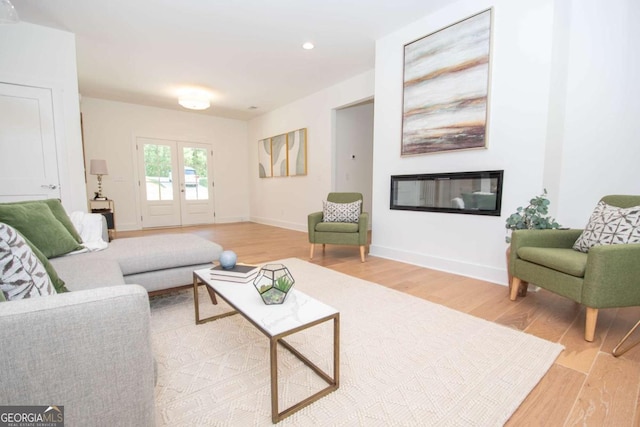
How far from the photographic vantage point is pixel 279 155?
638cm

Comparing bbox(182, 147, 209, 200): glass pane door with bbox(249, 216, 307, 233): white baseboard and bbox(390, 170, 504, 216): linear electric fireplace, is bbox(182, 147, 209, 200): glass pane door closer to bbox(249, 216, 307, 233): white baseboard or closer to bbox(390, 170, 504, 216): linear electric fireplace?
bbox(249, 216, 307, 233): white baseboard

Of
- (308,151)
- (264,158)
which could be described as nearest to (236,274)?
(308,151)

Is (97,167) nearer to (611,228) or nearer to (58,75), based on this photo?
(58,75)

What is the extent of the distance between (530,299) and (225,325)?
7.83 feet

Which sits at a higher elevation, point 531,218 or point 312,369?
point 531,218

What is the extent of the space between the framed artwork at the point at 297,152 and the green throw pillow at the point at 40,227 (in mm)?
4104

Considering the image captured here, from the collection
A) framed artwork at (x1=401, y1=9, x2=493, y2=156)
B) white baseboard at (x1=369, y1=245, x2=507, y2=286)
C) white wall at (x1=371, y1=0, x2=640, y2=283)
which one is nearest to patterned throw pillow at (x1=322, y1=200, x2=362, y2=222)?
white baseboard at (x1=369, y1=245, x2=507, y2=286)

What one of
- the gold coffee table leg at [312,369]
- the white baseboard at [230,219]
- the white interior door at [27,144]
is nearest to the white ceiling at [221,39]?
the white interior door at [27,144]

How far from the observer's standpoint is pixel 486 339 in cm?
170

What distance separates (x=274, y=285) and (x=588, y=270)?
183 centimetres

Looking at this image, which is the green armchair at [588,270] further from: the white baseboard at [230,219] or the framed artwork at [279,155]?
the white baseboard at [230,219]

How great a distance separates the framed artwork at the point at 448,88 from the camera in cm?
268

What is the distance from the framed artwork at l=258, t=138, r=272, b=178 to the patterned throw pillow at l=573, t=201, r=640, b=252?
18.7ft

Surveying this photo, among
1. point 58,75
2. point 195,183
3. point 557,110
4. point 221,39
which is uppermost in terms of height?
point 221,39
